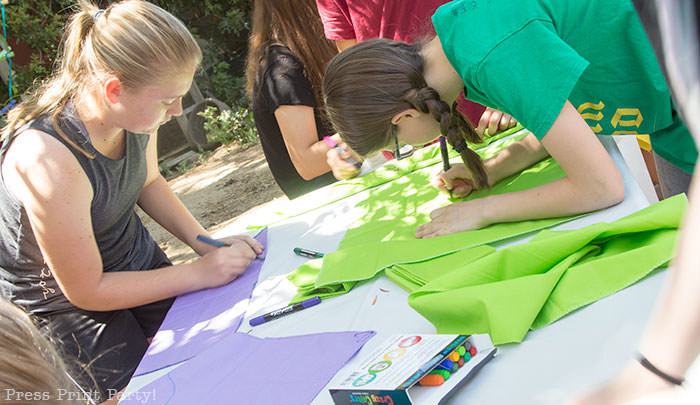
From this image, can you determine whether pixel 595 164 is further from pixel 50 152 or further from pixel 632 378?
pixel 50 152

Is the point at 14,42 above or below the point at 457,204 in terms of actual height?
above

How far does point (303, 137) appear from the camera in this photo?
2.55 meters

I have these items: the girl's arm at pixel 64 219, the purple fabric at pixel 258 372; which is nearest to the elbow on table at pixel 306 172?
the girl's arm at pixel 64 219

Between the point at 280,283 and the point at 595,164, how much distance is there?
100cm

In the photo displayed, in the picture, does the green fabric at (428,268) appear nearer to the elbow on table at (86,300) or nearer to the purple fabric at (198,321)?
the purple fabric at (198,321)

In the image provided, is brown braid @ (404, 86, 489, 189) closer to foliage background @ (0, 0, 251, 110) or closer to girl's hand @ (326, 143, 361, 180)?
girl's hand @ (326, 143, 361, 180)

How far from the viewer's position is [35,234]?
64.3 inches

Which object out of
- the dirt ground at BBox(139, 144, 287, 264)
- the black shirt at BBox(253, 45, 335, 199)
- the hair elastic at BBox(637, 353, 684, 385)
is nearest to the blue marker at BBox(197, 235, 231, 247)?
the black shirt at BBox(253, 45, 335, 199)

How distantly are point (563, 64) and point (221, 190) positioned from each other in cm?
562

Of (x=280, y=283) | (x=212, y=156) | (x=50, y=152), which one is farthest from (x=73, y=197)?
(x=212, y=156)

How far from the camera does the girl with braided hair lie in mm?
1427

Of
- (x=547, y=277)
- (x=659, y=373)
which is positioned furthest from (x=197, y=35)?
(x=659, y=373)

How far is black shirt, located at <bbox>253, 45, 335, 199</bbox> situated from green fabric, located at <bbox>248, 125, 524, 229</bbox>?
406 mm

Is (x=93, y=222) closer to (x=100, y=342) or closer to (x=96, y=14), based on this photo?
(x=100, y=342)
